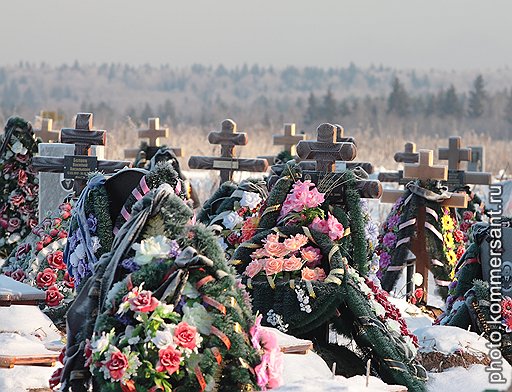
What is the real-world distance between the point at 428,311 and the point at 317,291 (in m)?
4.38

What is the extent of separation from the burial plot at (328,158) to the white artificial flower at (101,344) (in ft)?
11.9

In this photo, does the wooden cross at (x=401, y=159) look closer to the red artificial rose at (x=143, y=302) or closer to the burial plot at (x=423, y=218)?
the burial plot at (x=423, y=218)

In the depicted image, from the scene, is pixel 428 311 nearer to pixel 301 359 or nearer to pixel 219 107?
pixel 301 359

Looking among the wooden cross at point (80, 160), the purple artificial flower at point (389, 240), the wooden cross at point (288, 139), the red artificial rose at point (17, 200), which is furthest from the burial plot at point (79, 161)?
Answer: the wooden cross at point (288, 139)

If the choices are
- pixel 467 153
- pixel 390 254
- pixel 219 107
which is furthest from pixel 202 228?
pixel 219 107

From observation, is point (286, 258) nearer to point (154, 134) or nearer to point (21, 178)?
point (21, 178)

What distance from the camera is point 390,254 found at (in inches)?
530

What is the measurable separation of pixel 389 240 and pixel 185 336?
8.09 metres

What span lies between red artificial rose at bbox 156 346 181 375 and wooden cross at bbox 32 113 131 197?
5.45 metres

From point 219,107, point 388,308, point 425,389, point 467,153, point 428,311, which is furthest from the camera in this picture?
point 219,107

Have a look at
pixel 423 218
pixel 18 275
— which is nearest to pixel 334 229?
pixel 18 275

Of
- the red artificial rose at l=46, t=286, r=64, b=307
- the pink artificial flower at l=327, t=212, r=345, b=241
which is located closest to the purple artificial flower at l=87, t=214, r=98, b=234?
the pink artificial flower at l=327, t=212, r=345, b=241

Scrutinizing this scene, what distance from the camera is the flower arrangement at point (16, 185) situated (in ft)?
48.9

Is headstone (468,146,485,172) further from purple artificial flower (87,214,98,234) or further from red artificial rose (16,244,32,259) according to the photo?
purple artificial flower (87,214,98,234)
